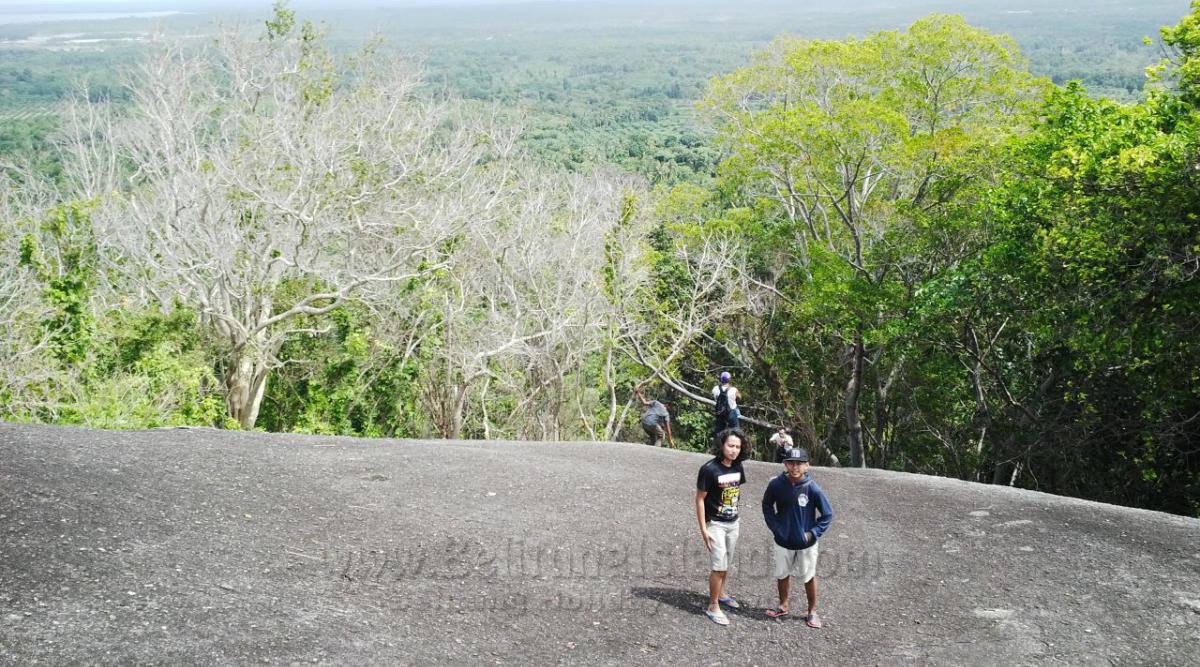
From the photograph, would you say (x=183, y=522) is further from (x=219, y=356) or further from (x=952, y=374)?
(x=952, y=374)

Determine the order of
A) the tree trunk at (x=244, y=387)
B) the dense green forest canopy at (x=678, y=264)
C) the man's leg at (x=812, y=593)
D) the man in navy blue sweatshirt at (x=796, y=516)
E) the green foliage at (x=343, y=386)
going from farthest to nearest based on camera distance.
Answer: the green foliage at (x=343, y=386)
the tree trunk at (x=244, y=387)
the dense green forest canopy at (x=678, y=264)
the man's leg at (x=812, y=593)
the man in navy blue sweatshirt at (x=796, y=516)

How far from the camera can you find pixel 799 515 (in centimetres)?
624

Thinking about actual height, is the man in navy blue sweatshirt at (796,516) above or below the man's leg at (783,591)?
above

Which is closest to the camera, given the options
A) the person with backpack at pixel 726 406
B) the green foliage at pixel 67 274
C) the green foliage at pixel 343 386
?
the person with backpack at pixel 726 406

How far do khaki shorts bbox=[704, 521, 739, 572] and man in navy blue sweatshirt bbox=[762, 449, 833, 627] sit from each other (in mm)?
289

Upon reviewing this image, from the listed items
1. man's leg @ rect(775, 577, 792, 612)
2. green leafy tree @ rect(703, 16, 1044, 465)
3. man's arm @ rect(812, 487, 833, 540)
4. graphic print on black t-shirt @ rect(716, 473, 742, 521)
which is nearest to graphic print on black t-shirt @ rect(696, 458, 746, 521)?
graphic print on black t-shirt @ rect(716, 473, 742, 521)

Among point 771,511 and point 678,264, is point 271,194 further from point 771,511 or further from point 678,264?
point 771,511

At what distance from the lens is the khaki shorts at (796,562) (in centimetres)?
634

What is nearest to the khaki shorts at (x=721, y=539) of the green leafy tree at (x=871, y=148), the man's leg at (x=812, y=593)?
the man's leg at (x=812, y=593)

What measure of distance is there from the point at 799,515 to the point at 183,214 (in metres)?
16.6

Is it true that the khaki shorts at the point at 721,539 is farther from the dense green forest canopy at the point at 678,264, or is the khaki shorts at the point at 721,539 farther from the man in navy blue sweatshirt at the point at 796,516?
the dense green forest canopy at the point at 678,264

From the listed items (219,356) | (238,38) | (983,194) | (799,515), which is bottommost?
(219,356)

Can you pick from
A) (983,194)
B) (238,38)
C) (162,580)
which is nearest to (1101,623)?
(162,580)

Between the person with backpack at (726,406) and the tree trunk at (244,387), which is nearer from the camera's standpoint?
the person with backpack at (726,406)
